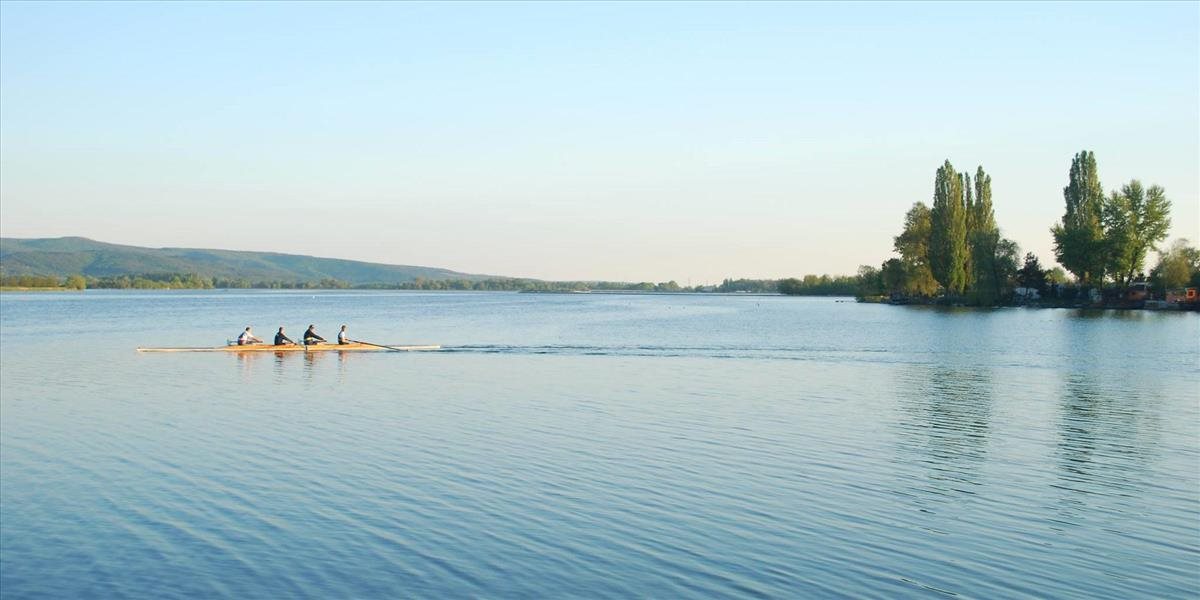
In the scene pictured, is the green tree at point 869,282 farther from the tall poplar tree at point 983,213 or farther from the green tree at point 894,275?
the tall poplar tree at point 983,213

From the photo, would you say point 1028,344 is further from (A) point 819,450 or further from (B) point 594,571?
(B) point 594,571

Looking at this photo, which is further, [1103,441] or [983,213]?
[983,213]

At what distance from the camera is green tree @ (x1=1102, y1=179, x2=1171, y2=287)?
9531 cm

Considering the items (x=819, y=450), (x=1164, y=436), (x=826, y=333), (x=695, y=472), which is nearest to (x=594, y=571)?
(x=695, y=472)

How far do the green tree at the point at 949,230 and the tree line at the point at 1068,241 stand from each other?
0.34 ft

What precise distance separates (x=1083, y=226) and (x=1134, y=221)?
515cm

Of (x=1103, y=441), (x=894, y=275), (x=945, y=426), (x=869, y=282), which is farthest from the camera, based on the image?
(x=869, y=282)

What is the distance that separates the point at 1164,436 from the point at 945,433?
443cm

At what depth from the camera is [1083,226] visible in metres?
95.7

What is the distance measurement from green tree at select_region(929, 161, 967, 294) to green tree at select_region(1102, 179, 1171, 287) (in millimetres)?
13642

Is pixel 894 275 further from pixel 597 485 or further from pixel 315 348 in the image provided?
pixel 597 485

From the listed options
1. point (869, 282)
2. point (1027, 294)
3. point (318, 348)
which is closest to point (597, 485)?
point (318, 348)

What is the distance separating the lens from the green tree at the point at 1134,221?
95.3 meters

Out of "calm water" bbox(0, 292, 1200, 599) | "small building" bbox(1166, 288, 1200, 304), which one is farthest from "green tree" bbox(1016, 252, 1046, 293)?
"calm water" bbox(0, 292, 1200, 599)
